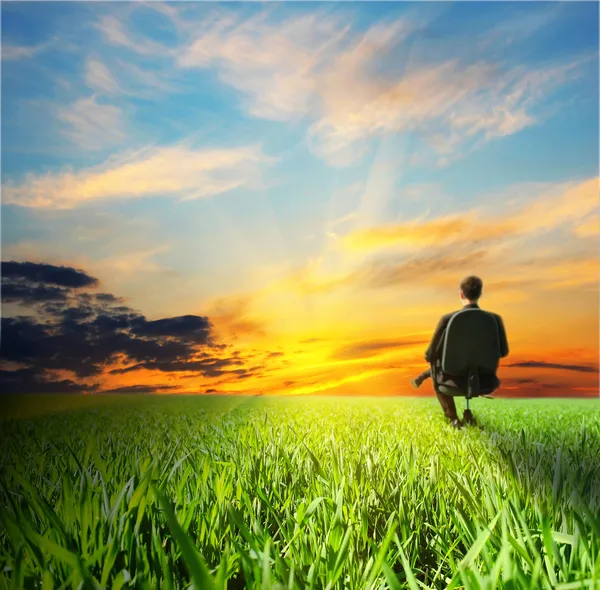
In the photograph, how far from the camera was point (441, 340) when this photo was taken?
5.47m

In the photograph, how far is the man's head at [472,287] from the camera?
545cm

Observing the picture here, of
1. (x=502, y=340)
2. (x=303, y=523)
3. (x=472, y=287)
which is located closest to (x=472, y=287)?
(x=472, y=287)

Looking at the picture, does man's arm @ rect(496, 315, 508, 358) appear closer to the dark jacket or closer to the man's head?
the dark jacket

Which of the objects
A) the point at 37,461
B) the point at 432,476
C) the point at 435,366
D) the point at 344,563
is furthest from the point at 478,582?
the point at 435,366

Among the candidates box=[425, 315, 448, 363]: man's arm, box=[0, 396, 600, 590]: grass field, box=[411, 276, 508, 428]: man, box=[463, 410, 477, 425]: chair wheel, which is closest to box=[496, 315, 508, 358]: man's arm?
box=[411, 276, 508, 428]: man

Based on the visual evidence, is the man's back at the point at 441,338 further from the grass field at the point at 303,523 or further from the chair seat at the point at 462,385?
the grass field at the point at 303,523

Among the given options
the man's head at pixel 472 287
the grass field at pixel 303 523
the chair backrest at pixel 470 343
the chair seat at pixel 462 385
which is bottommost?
the grass field at pixel 303 523

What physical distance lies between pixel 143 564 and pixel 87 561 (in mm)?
125

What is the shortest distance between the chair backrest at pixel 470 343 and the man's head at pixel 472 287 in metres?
0.23

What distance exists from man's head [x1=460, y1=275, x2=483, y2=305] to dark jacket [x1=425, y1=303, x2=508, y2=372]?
0.08 meters

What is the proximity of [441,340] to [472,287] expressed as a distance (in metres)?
0.58

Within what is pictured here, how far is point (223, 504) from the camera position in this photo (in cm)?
176

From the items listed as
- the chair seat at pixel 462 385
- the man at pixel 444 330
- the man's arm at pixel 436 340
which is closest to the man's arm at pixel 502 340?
the man at pixel 444 330

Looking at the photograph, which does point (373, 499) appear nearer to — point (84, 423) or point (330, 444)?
point (330, 444)
